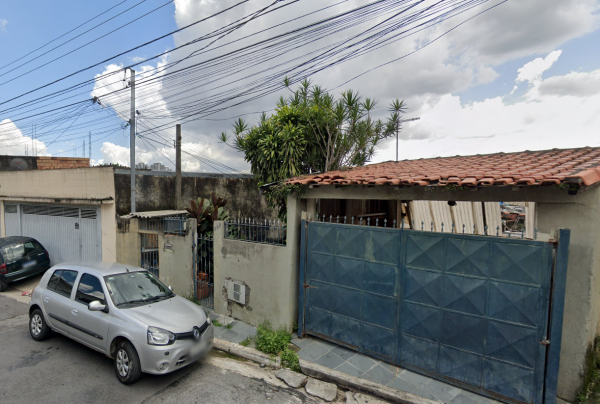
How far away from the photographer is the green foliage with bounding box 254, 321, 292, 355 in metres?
5.23

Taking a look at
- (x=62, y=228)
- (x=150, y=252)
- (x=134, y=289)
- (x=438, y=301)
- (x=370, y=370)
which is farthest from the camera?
(x=62, y=228)

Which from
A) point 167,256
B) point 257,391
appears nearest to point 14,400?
point 257,391

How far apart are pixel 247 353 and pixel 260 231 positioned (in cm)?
224

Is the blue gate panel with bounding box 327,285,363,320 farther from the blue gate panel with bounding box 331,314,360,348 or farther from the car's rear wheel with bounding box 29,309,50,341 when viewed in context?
the car's rear wheel with bounding box 29,309,50,341

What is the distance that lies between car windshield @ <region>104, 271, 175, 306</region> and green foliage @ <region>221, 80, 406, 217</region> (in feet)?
10.3

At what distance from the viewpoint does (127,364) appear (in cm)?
426

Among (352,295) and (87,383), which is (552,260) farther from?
(87,383)

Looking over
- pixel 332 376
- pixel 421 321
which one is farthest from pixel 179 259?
pixel 421 321

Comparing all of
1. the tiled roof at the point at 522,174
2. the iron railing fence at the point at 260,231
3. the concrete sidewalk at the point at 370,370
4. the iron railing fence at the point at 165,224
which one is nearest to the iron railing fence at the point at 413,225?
the tiled roof at the point at 522,174

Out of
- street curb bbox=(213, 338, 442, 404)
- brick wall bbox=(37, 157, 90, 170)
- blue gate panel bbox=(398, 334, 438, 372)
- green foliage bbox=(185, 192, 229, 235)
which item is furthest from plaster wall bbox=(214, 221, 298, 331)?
brick wall bbox=(37, 157, 90, 170)

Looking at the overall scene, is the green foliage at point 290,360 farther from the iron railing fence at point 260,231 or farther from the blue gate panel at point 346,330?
the iron railing fence at point 260,231

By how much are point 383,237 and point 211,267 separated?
4.81m

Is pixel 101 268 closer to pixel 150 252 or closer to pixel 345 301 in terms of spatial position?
pixel 150 252

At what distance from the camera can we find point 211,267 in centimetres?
792
